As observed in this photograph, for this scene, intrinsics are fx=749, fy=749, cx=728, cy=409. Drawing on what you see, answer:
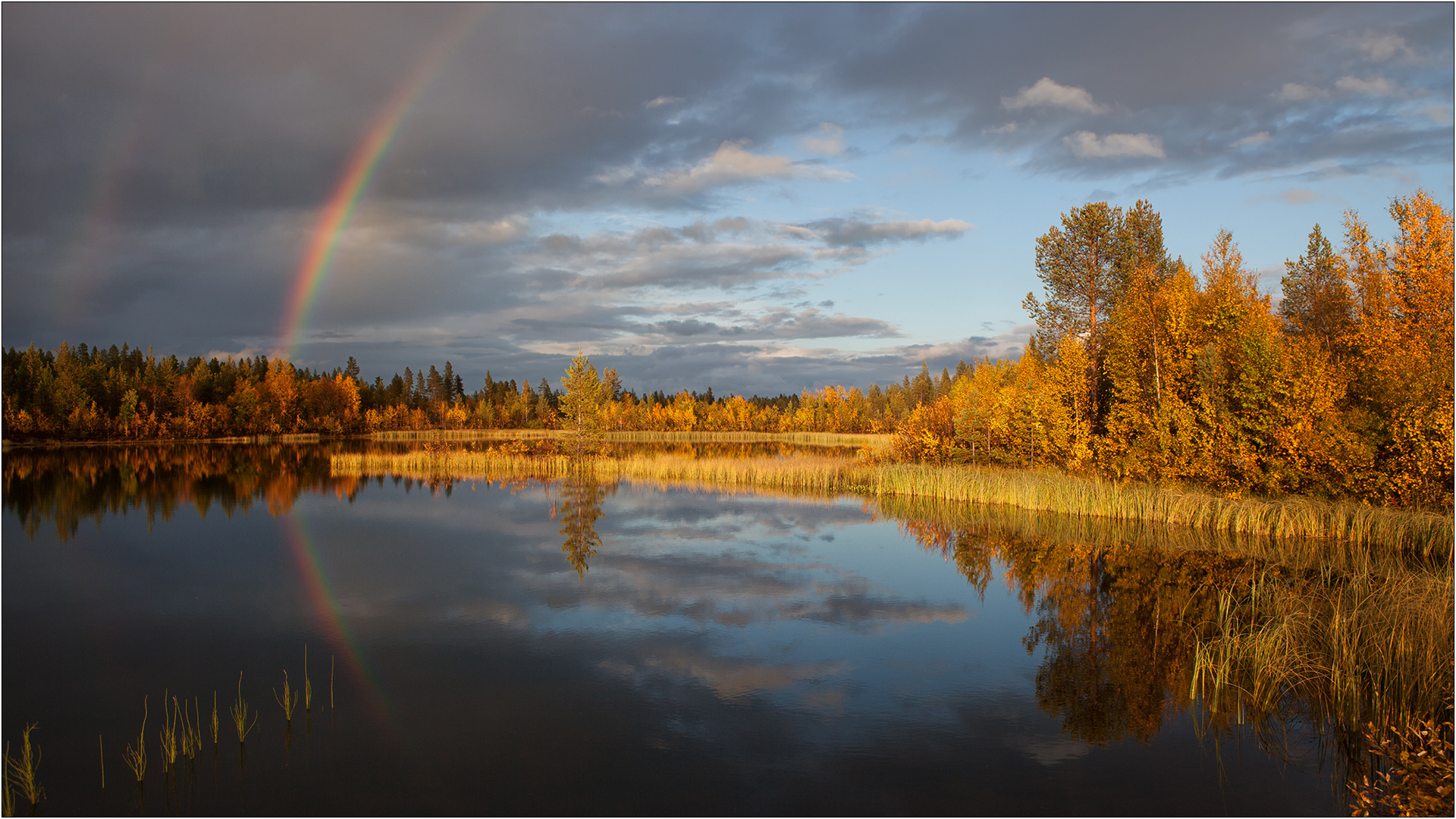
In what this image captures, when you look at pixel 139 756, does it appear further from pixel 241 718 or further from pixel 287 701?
pixel 287 701

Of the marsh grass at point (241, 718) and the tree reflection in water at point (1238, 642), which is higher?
the tree reflection in water at point (1238, 642)

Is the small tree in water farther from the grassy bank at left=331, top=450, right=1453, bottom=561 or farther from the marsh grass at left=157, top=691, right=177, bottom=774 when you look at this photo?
the marsh grass at left=157, top=691, right=177, bottom=774

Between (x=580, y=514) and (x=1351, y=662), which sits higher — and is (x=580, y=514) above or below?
below

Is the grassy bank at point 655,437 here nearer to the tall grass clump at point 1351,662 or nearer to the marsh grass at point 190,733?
the marsh grass at point 190,733

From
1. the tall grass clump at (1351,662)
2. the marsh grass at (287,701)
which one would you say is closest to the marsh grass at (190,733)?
the marsh grass at (287,701)

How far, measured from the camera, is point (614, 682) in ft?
35.0

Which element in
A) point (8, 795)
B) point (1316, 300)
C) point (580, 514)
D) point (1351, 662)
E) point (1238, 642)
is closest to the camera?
point (8, 795)

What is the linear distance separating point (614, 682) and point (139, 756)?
5438mm

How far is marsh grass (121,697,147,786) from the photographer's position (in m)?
7.92

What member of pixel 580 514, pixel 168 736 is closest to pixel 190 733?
pixel 168 736

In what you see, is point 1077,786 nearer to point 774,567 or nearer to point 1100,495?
point 774,567

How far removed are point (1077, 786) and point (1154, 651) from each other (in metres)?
5.07

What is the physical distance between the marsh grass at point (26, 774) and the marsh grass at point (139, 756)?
715 millimetres

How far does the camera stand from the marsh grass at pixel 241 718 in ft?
28.8
